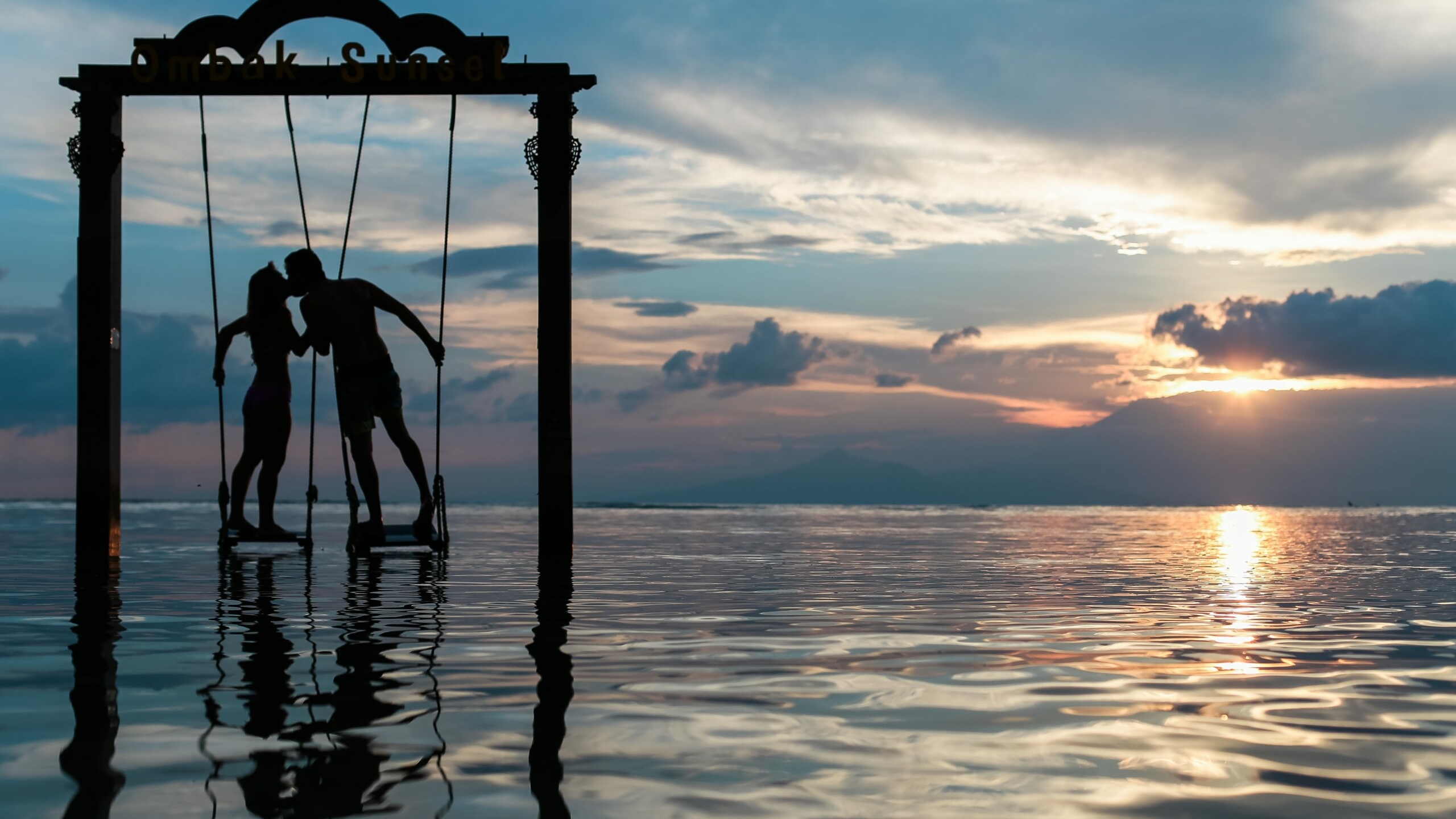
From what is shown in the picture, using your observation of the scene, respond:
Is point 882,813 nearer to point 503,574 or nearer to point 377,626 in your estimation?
point 377,626

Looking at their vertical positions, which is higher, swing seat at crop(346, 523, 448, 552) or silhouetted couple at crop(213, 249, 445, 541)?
silhouetted couple at crop(213, 249, 445, 541)

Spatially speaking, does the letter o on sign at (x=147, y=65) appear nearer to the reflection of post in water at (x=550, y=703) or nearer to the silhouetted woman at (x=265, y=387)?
the silhouetted woman at (x=265, y=387)

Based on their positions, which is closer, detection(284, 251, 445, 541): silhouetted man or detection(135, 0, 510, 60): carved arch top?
detection(284, 251, 445, 541): silhouetted man

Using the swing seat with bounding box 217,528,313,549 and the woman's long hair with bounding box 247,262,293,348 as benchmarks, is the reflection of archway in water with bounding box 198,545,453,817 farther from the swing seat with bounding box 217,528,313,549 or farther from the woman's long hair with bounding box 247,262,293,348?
the woman's long hair with bounding box 247,262,293,348

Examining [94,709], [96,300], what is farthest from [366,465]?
[94,709]

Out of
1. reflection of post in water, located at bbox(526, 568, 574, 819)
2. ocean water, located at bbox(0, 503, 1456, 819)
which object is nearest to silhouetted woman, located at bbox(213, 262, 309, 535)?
ocean water, located at bbox(0, 503, 1456, 819)

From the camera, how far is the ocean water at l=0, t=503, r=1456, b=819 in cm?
262

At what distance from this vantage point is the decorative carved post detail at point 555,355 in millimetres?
10914

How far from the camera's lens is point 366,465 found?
1095cm

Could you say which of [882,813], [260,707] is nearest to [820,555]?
[260,707]

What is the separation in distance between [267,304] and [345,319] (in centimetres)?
111

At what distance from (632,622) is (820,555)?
22.3 feet

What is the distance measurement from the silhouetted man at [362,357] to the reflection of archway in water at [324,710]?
4237 millimetres

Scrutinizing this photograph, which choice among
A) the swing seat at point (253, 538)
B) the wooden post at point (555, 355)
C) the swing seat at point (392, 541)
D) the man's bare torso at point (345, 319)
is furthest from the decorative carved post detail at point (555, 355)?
the swing seat at point (253, 538)
